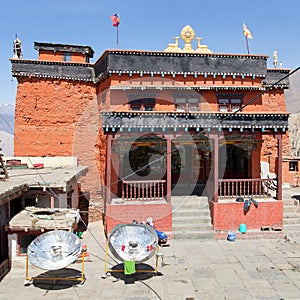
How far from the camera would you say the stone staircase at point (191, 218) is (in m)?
16.3

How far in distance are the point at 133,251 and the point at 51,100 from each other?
14.6m

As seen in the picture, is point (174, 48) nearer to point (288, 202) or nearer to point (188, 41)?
point (188, 41)

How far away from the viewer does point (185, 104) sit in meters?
20.8

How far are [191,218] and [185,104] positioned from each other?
24.0ft

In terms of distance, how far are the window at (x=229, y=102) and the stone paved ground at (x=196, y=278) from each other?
29.7 ft

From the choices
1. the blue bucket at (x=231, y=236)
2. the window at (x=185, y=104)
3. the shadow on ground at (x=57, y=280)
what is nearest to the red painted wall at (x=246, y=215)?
the blue bucket at (x=231, y=236)

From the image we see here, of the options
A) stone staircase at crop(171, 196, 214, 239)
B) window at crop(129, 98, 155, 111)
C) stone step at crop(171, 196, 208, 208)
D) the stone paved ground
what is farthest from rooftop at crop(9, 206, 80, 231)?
window at crop(129, 98, 155, 111)

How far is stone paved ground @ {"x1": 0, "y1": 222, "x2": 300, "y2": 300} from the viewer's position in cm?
1080

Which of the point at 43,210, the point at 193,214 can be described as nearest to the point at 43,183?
the point at 43,210

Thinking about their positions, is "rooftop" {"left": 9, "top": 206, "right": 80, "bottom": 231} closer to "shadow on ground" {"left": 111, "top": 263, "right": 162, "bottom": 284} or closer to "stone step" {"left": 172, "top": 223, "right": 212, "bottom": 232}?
"shadow on ground" {"left": 111, "top": 263, "right": 162, "bottom": 284}

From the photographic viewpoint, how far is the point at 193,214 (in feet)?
57.4

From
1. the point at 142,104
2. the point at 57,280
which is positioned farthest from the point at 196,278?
the point at 142,104

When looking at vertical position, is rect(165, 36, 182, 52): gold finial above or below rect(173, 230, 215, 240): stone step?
above

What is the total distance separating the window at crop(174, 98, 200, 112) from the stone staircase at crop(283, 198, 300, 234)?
7.74 meters
